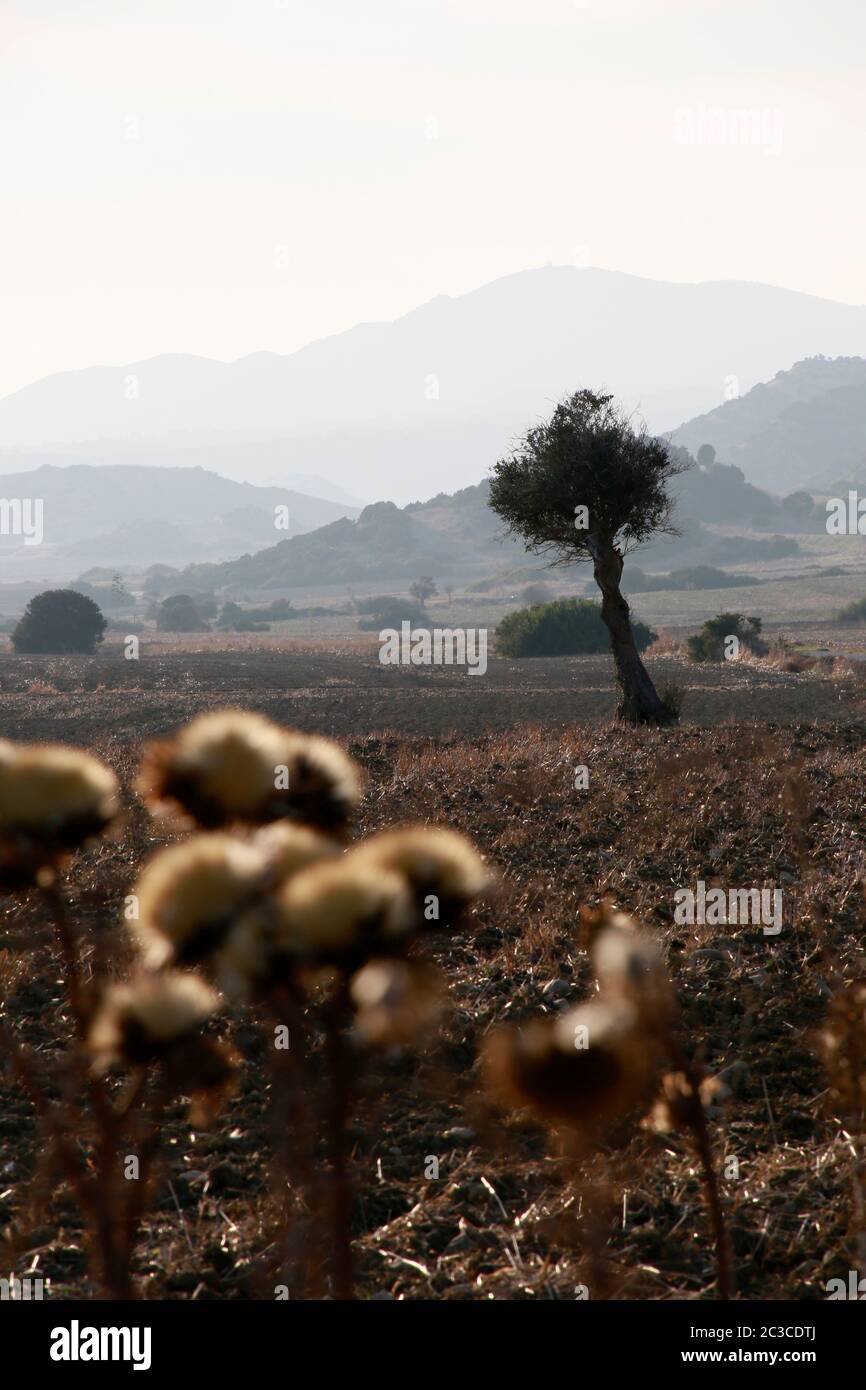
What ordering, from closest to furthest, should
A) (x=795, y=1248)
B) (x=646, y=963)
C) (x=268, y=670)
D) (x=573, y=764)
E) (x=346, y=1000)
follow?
(x=346, y=1000)
(x=646, y=963)
(x=795, y=1248)
(x=573, y=764)
(x=268, y=670)

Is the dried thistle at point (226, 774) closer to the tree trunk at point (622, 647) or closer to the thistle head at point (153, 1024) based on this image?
the thistle head at point (153, 1024)

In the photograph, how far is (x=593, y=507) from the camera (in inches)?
744

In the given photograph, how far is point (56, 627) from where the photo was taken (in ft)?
188

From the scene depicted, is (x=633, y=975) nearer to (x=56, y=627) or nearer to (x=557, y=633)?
(x=557, y=633)

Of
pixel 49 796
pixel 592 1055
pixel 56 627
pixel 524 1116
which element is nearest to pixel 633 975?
pixel 592 1055

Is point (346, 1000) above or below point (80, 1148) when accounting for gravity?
above

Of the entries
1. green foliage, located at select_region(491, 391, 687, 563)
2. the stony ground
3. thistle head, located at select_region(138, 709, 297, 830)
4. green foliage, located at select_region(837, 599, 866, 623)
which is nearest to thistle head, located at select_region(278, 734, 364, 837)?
thistle head, located at select_region(138, 709, 297, 830)

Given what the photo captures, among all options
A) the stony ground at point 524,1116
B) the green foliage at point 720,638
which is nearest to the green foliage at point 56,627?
the green foliage at point 720,638

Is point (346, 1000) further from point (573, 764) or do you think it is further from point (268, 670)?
point (268, 670)

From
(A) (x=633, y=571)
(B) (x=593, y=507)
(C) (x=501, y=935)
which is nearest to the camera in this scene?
(C) (x=501, y=935)

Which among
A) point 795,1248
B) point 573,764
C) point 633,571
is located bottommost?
point 795,1248

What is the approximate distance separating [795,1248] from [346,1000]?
3568mm

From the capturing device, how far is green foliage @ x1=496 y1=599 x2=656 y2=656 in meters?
47.4
